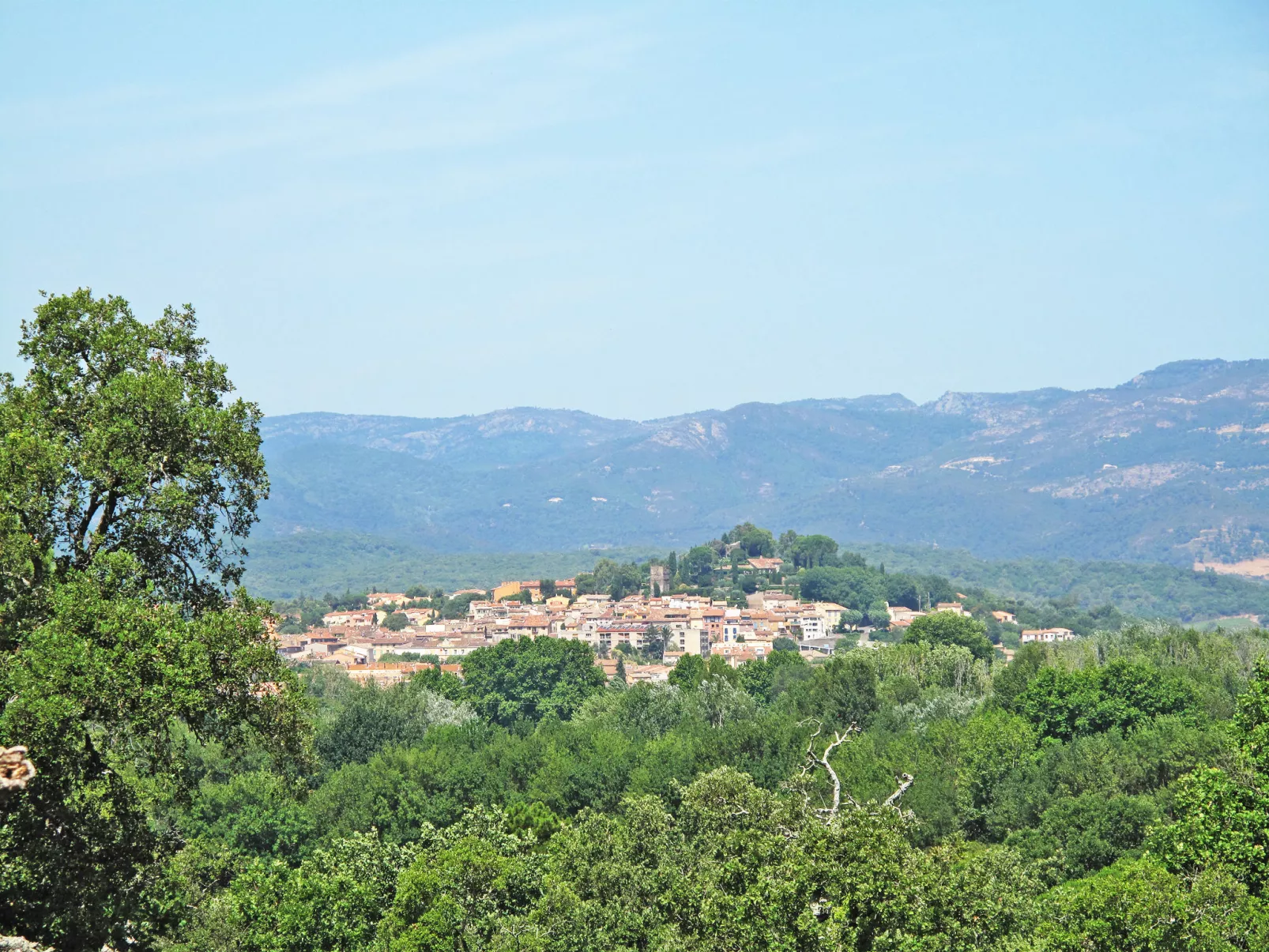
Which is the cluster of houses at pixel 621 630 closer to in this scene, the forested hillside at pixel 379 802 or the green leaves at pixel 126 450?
the forested hillside at pixel 379 802

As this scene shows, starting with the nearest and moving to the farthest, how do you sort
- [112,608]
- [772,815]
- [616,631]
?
[112,608] → [772,815] → [616,631]

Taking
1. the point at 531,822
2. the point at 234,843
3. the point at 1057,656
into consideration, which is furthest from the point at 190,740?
the point at 1057,656

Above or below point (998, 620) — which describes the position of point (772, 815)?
above

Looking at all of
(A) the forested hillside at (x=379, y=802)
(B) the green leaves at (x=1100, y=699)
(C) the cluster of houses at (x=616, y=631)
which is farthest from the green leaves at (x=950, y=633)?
(A) the forested hillside at (x=379, y=802)

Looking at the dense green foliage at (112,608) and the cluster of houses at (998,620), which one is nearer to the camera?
the dense green foliage at (112,608)

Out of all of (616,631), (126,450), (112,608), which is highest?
(126,450)

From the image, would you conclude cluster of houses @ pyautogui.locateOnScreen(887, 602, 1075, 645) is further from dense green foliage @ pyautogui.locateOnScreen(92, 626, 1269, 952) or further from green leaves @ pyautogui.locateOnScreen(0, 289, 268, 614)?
green leaves @ pyautogui.locateOnScreen(0, 289, 268, 614)

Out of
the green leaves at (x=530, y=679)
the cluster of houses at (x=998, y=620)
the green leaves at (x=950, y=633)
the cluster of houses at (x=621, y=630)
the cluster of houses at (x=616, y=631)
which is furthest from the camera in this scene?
the cluster of houses at (x=998, y=620)

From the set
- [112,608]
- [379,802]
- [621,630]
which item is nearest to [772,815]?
[112,608]

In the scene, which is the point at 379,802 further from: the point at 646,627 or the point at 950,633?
the point at 646,627

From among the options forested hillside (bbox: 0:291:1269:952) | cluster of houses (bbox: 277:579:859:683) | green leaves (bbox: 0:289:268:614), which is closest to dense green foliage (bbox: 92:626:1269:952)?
forested hillside (bbox: 0:291:1269:952)

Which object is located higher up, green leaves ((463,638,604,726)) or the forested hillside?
the forested hillside

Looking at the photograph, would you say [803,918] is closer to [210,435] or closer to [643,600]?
[210,435]

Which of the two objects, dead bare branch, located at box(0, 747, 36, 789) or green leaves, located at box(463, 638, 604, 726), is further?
green leaves, located at box(463, 638, 604, 726)
